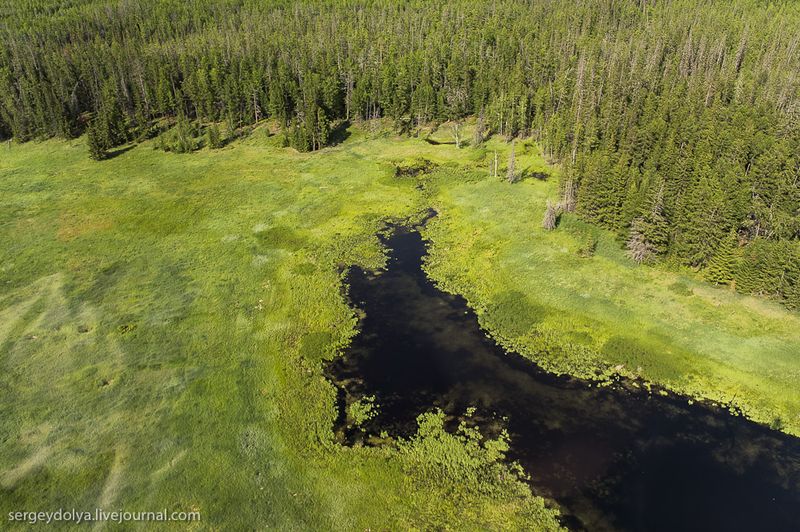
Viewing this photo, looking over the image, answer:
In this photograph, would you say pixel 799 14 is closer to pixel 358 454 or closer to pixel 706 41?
pixel 706 41

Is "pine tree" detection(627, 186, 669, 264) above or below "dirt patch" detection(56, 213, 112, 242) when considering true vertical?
above

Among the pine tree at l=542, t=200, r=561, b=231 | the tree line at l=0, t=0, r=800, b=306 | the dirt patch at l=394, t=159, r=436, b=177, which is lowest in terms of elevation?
the dirt patch at l=394, t=159, r=436, b=177

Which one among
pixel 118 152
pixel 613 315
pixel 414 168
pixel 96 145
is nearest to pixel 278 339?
pixel 613 315

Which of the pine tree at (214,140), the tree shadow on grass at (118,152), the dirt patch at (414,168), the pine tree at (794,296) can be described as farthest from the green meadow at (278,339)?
the pine tree at (214,140)

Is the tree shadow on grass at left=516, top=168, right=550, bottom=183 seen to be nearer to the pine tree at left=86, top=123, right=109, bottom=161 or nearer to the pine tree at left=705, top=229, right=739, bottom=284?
the pine tree at left=705, top=229, right=739, bottom=284

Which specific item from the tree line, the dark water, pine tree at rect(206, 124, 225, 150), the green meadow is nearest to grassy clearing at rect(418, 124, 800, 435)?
the green meadow

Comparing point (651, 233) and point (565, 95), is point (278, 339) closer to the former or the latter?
point (651, 233)

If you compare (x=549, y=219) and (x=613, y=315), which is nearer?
(x=613, y=315)
